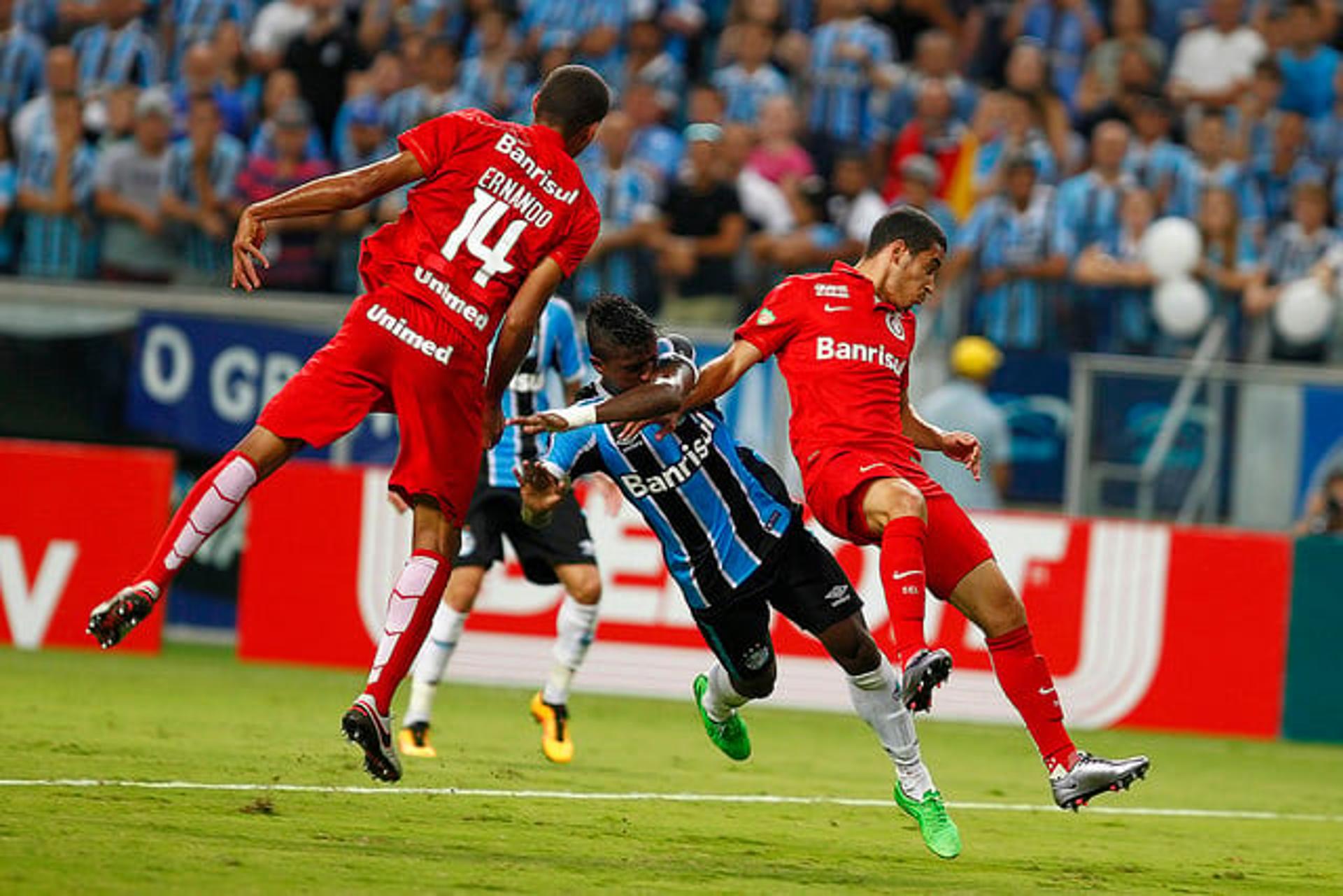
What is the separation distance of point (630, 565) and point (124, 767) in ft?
20.6

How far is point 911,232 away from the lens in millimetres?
9094

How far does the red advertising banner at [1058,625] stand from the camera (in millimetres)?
15266

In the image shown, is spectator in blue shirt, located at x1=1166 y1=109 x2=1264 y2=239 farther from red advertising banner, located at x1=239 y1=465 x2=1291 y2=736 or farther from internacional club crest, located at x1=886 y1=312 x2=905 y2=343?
internacional club crest, located at x1=886 y1=312 x2=905 y2=343

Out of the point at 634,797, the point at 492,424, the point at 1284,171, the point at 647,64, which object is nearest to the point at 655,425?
the point at 492,424

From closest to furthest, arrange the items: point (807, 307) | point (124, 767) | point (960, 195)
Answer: point (807, 307), point (124, 767), point (960, 195)

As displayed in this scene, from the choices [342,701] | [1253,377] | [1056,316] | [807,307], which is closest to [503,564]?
[342,701]

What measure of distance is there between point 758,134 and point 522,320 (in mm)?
10374

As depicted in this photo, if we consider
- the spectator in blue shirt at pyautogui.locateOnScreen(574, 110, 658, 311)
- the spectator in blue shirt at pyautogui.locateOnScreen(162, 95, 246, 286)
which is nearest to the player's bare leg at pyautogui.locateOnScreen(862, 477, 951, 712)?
the spectator in blue shirt at pyautogui.locateOnScreen(574, 110, 658, 311)

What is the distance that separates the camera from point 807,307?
30.0ft

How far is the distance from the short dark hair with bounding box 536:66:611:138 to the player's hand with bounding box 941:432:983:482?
1.96 metres

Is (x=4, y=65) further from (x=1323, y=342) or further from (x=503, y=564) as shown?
(x=1323, y=342)

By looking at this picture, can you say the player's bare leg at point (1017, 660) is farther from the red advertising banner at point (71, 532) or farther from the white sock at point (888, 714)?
the red advertising banner at point (71, 532)

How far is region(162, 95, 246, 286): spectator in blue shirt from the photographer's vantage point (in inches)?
672

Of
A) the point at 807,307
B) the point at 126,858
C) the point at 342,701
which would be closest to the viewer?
the point at 126,858
